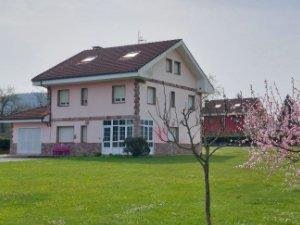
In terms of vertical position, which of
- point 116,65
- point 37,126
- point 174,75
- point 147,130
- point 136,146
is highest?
→ point 116,65

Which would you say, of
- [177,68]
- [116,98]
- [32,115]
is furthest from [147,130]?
[32,115]

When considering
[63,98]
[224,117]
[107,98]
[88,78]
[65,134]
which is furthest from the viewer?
[63,98]

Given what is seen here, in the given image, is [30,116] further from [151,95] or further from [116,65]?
[151,95]

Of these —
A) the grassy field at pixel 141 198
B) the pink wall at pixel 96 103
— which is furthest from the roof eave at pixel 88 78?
the grassy field at pixel 141 198

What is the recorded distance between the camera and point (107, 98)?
38.2 metres

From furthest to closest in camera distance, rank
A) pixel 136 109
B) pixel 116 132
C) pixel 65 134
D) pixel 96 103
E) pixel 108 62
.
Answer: pixel 65 134, pixel 108 62, pixel 96 103, pixel 116 132, pixel 136 109

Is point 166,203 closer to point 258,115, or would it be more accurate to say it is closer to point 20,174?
point 258,115

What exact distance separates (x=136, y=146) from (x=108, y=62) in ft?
25.2

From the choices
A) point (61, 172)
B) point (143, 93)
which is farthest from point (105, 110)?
point (61, 172)

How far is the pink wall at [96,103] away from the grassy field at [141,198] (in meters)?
15.6

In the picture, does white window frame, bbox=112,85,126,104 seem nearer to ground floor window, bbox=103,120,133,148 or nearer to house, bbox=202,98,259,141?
ground floor window, bbox=103,120,133,148

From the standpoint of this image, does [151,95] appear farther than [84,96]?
No

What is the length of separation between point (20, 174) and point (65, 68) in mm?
20412

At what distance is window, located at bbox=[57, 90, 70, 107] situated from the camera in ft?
132
